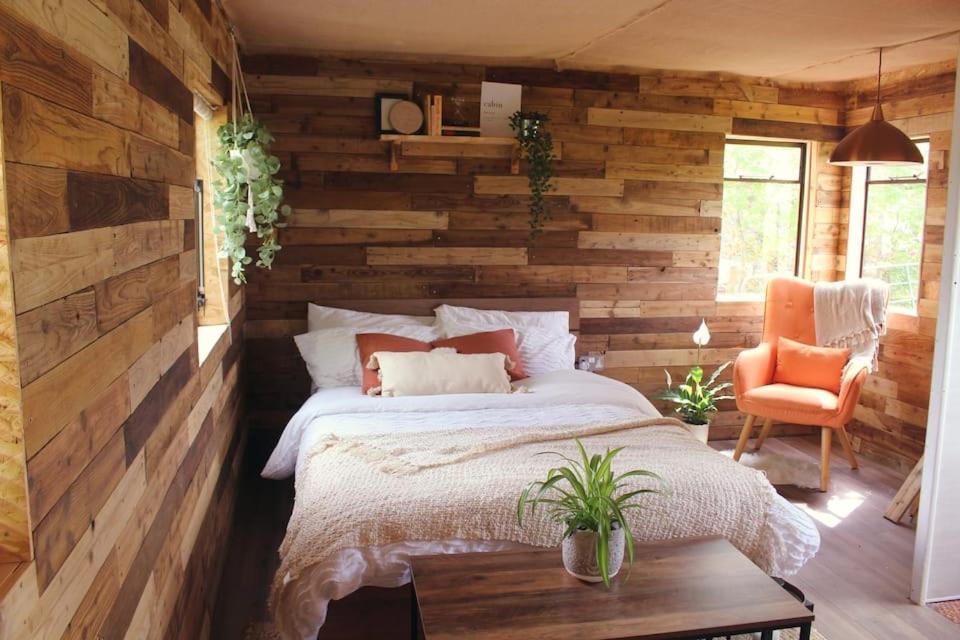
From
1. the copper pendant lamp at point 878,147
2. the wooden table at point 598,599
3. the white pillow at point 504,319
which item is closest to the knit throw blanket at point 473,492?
the wooden table at point 598,599

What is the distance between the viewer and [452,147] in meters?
4.56

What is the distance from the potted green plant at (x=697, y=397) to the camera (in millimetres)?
4754

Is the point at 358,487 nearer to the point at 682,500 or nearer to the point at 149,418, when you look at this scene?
the point at 149,418

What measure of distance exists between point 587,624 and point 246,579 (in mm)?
1798

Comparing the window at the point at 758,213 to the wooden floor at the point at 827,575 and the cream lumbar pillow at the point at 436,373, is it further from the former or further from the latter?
the cream lumbar pillow at the point at 436,373

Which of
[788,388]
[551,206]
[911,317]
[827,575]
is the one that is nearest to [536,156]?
[551,206]

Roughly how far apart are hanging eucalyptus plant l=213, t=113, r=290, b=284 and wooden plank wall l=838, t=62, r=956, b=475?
12.0 ft

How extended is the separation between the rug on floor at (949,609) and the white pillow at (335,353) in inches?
103

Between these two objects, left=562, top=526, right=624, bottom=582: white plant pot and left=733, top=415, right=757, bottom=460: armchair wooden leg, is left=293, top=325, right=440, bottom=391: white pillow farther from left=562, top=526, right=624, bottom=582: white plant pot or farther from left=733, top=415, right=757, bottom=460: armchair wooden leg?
left=562, top=526, right=624, bottom=582: white plant pot

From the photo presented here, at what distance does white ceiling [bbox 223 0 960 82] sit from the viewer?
336cm

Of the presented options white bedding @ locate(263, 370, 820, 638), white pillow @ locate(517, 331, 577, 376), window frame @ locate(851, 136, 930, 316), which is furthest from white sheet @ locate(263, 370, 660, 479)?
window frame @ locate(851, 136, 930, 316)

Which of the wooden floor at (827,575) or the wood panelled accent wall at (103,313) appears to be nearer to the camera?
the wood panelled accent wall at (103,313)

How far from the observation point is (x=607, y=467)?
2.24 m

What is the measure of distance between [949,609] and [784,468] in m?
1.59
